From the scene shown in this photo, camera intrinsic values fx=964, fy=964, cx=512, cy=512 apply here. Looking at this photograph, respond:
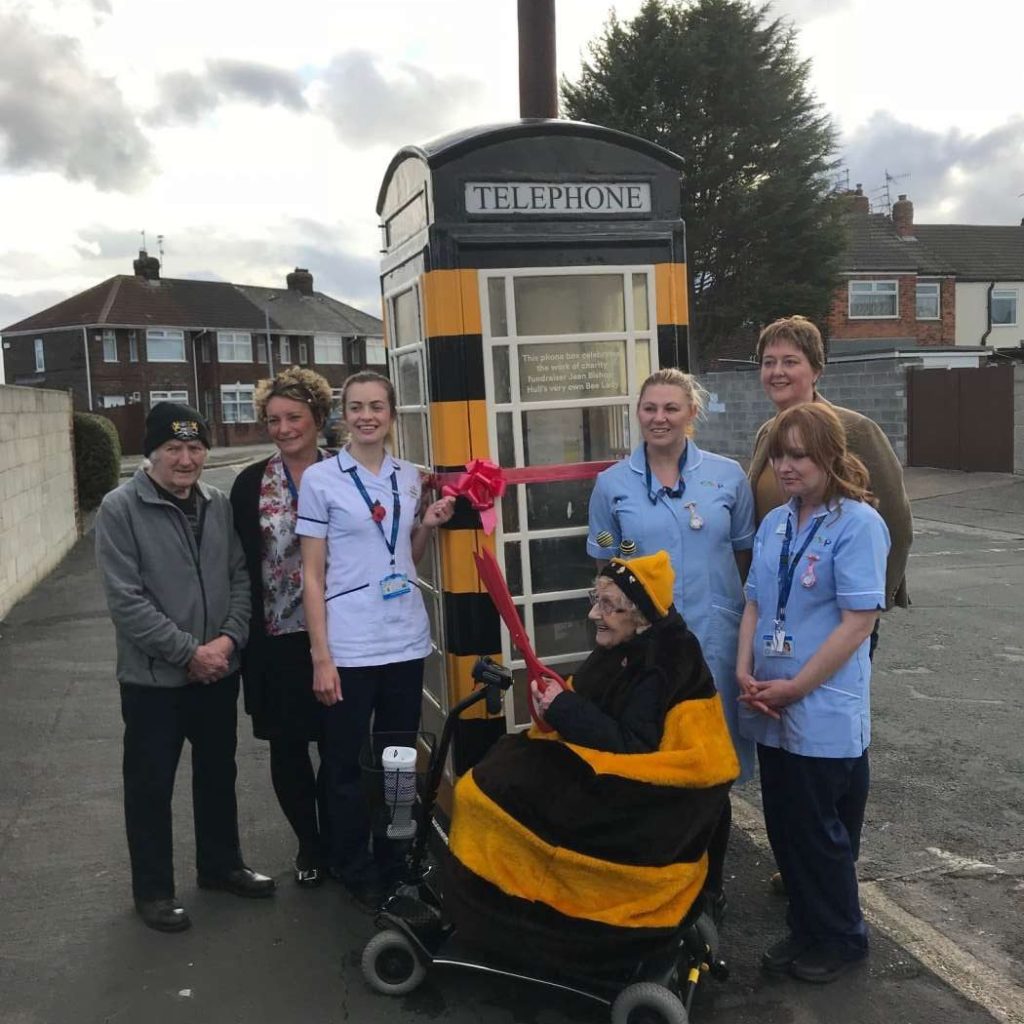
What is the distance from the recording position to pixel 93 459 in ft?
53.7

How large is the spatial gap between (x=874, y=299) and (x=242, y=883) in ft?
108

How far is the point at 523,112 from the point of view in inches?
209

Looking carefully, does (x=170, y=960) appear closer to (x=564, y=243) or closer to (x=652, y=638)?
(x=652, y=638)

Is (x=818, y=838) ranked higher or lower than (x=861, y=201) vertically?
lower

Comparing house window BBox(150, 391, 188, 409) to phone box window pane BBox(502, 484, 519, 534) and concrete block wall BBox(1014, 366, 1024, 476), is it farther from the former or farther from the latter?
phone box window pane BBox(502, 484, 519, 534)

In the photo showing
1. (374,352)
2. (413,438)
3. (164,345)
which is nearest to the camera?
(413,438)

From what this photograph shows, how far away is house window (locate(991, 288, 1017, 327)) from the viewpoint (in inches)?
1353

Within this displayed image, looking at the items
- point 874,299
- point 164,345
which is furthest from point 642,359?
point 164,345

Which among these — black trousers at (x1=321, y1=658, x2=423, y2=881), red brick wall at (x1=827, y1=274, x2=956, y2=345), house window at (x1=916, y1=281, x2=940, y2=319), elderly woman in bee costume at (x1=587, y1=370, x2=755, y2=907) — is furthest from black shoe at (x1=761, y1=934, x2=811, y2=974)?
house window at (x1=916, y1=281, x2=940, y2=319)

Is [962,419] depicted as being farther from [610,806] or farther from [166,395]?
[166,395]

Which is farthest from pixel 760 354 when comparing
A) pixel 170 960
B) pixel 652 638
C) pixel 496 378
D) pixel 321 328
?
pixel 321 328

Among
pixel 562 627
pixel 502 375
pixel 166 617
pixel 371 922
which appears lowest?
pixel 371 922

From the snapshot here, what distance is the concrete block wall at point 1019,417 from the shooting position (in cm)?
1580

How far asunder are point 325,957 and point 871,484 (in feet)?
8.58
